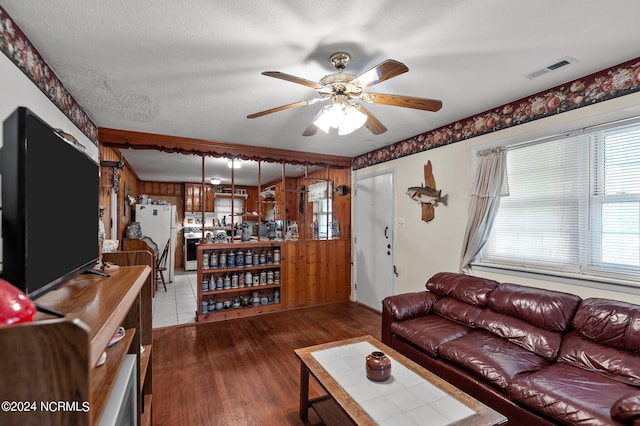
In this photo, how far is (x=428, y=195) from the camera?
3.59 m

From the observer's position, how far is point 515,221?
288cm

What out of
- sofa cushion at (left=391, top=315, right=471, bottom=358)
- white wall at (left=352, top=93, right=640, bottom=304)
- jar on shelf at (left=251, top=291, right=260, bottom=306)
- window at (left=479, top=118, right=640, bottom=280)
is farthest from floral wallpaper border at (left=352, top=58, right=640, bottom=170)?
jar on shelf at (left=251, top=291, right=260, bottom=306)

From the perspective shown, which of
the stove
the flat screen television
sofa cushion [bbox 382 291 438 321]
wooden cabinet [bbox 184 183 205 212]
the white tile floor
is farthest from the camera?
wooden cabinet [bbox 184 183 205 212]

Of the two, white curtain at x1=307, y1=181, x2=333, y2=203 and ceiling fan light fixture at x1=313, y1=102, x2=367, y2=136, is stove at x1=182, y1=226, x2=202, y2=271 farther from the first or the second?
ceiling fan light fixture at x1=313, y1=102, x2=367, y2=136

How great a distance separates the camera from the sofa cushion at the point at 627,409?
1.34m

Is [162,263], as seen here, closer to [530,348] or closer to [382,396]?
[382,396]

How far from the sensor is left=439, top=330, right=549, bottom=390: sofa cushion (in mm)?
1932

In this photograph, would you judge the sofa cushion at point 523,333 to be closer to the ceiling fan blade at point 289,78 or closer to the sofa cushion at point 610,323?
the sofa cushion at point 610,323

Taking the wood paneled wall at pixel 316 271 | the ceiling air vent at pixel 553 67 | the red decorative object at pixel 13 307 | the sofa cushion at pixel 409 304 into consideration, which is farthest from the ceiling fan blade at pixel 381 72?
the wood paneled wall at pixel 316 271

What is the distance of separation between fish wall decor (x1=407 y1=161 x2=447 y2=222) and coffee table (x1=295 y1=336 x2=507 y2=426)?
6.39 ft

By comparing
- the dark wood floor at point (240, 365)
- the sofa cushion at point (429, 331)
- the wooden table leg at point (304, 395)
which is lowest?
the dark wood floor at point (240, 365)

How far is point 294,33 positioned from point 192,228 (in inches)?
278

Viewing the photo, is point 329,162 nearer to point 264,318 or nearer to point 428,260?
point 428,260

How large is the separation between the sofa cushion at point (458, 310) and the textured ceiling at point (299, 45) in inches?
73.9
